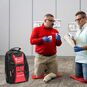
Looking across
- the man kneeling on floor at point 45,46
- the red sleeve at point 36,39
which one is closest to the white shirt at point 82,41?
the man kneeling on floor at point 45,46

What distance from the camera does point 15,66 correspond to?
3332 mm

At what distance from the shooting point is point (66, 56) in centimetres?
715

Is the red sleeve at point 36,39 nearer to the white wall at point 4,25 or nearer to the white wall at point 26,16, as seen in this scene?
the white wall at point 26,16

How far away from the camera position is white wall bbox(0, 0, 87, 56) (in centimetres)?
706

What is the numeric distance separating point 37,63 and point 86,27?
1.06m

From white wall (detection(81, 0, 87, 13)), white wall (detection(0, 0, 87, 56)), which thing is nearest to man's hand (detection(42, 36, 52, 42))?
white wall (detection(0, 0, 87, 56))

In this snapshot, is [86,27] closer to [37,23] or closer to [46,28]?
[46,28]

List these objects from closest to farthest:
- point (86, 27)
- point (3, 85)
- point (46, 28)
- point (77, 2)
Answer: point (3, 85) → point (86, 27) → point (46, 28) → point (77, 2)

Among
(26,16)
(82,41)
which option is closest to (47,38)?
(82,41)

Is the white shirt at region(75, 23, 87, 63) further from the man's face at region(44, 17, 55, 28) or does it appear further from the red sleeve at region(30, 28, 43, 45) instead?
the red sleeve at region(30, 28, 43, 45)

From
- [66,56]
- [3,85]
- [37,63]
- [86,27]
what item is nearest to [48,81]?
[37,63]

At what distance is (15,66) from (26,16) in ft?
13.3

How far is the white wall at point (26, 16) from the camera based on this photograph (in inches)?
278

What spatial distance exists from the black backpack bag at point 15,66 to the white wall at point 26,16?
3742 millimetres
